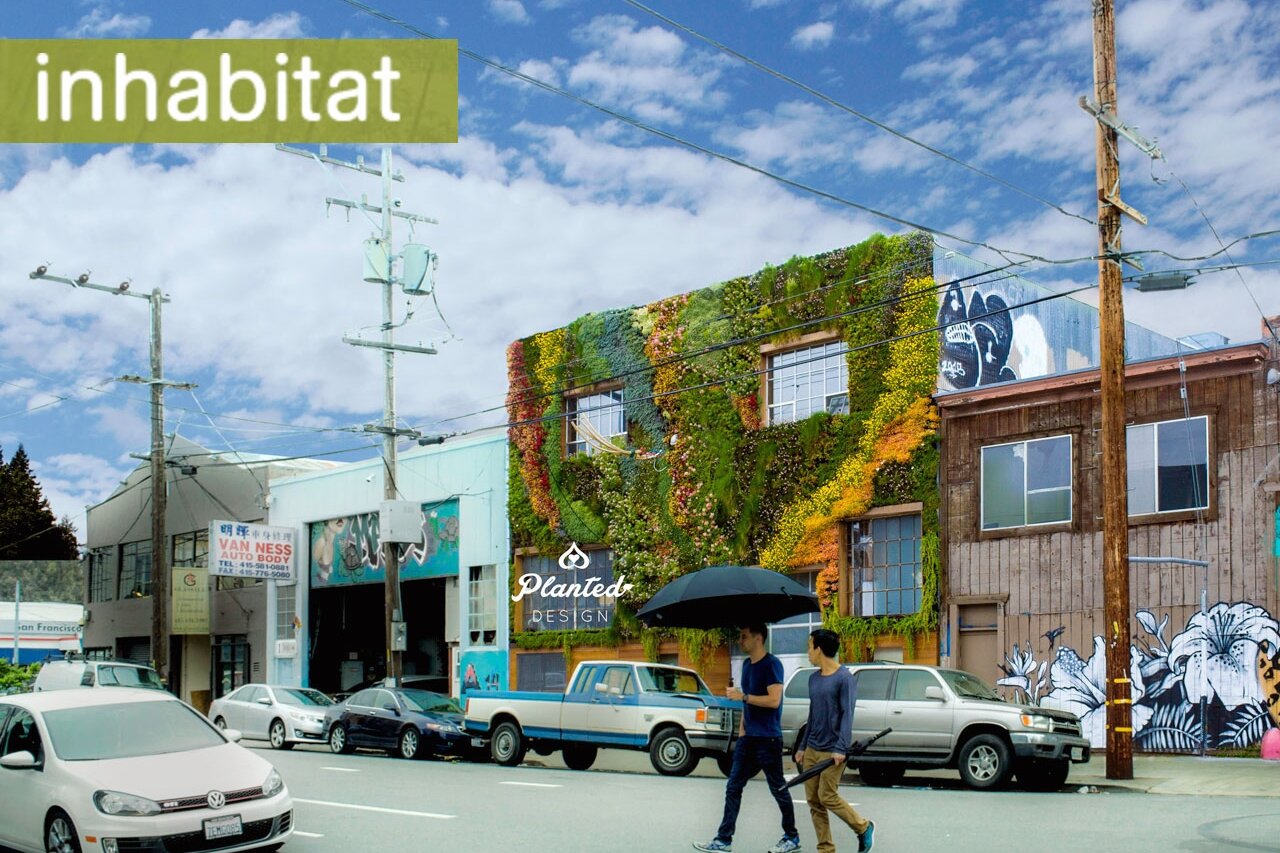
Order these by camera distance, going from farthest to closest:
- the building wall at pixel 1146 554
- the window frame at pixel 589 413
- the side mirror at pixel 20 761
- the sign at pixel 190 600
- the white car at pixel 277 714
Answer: the sign at pixel 190 600
the window frame at pixel 589 413
the white car at pixel 277 714
the building wall at pixel 1146 554
the side mirror at pixel 20 761

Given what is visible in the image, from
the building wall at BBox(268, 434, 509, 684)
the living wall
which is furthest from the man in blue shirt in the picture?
the building wall at BBox(268, 434, 509, 684)

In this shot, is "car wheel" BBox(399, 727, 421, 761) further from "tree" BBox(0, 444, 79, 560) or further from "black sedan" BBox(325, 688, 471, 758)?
"tree" BBox(0, 444, 79, 560)

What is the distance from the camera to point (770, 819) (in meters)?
14.0

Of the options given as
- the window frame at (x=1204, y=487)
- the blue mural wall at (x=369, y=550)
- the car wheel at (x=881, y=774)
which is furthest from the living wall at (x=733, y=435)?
the car wheel at (x=881, y=774)

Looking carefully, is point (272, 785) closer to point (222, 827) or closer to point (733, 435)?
point (222, 827)

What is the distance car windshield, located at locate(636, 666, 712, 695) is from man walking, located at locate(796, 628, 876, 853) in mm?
10321

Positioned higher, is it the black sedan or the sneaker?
the sneaker

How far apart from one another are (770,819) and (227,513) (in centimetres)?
3287

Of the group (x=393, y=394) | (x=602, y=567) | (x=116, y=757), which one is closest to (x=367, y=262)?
(x=393, y=394)

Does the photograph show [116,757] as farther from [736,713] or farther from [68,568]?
[68,568]

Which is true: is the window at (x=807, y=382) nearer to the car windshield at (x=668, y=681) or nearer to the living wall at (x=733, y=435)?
the living wall at (x=733, y=435)

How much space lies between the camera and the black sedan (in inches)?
948

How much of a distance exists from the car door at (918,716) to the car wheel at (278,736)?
14523 millimetres

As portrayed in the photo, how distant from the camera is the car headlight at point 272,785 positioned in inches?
441
